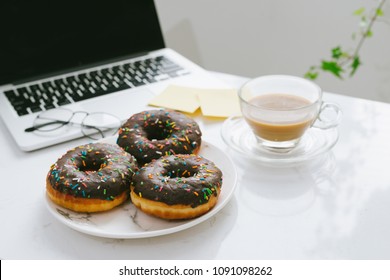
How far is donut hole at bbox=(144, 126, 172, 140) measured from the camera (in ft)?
3.39

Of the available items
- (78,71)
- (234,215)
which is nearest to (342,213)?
(234,215)

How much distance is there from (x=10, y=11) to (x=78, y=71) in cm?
24

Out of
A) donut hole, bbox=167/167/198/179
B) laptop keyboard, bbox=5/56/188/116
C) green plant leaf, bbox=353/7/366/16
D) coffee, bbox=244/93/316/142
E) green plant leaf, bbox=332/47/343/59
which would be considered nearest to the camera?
donut hole, bbox=167/167/198/179

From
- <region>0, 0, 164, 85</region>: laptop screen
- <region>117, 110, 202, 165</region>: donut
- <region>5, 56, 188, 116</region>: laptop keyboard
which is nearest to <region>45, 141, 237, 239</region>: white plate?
<region>117, 110, 202, 165</region>: donut

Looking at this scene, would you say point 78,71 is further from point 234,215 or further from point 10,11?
point 234,215

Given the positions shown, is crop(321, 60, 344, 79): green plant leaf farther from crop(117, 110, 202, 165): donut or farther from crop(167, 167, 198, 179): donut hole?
crop(167, 167, 198, 179): donut hole

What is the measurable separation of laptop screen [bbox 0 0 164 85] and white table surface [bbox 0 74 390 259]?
0.38 m

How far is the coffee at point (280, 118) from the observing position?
984mm

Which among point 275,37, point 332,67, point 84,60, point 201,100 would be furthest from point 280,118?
point 275,37

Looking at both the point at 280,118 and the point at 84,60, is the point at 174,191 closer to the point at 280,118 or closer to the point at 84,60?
the point at 280,118

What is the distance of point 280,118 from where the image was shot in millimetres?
986

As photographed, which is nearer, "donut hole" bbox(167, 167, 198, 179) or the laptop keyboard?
"donut hole" bbox(167, 167, 198, 179)

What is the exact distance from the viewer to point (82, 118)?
46.2 inches

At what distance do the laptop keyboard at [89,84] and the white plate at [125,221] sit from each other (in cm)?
45
